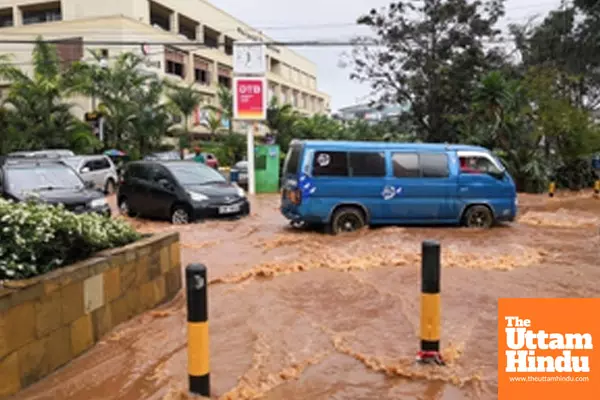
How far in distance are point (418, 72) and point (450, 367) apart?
26.4 metres

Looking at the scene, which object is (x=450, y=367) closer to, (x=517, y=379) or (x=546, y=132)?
(x=517, y=379)

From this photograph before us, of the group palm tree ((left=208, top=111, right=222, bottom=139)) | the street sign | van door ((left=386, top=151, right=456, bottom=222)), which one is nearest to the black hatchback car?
van door ((left=386, top=151, right=456, bottom=222))

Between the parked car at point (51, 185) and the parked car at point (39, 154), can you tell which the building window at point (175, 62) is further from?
the parked car at point (51, 185)

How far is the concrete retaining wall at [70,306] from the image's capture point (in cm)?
364

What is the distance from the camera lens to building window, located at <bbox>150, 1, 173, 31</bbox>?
135 ft

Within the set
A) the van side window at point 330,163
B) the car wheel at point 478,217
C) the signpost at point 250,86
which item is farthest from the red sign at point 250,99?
the car wheel at point 478,217

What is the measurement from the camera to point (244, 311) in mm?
5887

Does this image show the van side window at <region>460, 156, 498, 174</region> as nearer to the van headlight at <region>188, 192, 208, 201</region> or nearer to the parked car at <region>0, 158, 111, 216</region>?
the van headlight at <region>188, 192, 208, 201</region>

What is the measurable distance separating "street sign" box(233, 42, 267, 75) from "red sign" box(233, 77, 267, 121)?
34 centimetres

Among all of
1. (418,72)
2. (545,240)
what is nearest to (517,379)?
(545,240)

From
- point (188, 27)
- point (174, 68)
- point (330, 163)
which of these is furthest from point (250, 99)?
point (188, 27)

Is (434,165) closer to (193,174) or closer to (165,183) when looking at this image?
(193,174)

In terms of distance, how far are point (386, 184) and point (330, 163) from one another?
1196mm

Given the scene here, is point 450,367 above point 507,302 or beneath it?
beneath
